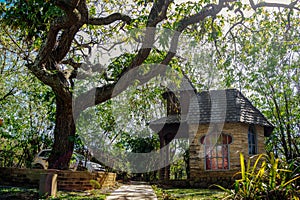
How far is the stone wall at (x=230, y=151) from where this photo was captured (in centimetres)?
1277

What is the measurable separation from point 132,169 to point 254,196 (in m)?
17.9

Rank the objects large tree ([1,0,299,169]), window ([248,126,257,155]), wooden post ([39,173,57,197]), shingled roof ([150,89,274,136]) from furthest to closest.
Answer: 1. window ([248,126,257,155])
2. shingled roof ([150,89,274,136])
3. large tree ([1,0,299,169])
4. wooden post ([39,173,57,197])

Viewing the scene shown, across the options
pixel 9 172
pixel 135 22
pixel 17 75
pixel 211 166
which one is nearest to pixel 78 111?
pixel 9 172

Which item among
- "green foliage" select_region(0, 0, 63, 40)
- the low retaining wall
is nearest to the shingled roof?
the low retaining wall

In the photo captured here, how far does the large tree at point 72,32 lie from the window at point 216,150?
505cm

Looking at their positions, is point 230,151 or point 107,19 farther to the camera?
point 230,151

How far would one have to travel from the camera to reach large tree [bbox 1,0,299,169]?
664 cm

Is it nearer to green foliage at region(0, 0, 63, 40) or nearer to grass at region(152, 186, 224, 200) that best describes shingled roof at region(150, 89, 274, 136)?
grass at region(152, 186, 224, 200)

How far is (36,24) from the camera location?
265 inches

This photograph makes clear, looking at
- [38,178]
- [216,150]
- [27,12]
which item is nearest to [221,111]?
[216,150]

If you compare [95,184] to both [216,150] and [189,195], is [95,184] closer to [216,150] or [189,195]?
[189,195]

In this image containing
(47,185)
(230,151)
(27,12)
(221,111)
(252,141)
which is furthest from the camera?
(252,141)

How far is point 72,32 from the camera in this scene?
891 cm

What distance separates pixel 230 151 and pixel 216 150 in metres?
0.64
